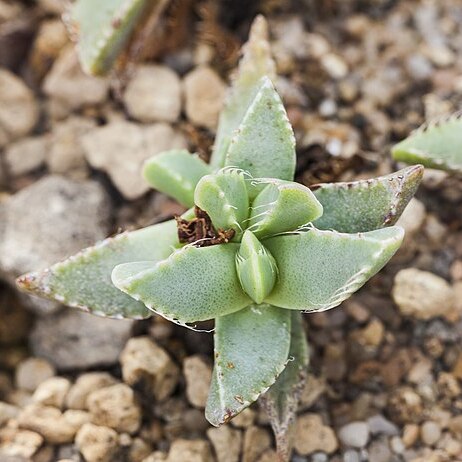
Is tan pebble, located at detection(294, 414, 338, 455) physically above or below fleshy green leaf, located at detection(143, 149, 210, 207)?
below

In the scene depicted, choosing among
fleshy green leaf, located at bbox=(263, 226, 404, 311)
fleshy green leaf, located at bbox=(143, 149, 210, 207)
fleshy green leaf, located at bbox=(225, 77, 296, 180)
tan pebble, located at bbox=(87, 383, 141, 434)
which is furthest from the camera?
tan pebble, located at bbox=(87, 383, 141, 434)

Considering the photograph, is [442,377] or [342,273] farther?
[442,377]

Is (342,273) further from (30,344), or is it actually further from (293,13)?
(293,13)

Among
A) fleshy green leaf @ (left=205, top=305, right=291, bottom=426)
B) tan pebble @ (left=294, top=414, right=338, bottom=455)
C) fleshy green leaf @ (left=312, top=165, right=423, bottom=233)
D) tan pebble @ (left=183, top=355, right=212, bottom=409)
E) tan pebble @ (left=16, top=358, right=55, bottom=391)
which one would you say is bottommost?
tan pebble @ (left=294, top=414, right=338, bottom=455)

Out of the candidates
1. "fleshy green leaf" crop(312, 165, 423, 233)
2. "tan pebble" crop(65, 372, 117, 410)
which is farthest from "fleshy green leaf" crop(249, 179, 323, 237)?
"tan pebble" crop(65, 372, 117, 410)

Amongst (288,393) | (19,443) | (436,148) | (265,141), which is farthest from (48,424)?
(436,148)

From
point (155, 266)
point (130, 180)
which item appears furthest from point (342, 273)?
A: point (130, 180)

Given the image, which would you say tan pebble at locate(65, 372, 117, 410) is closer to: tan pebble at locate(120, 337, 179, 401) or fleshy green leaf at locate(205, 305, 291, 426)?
tan pebble at locate(120, 337, 179, 401)
